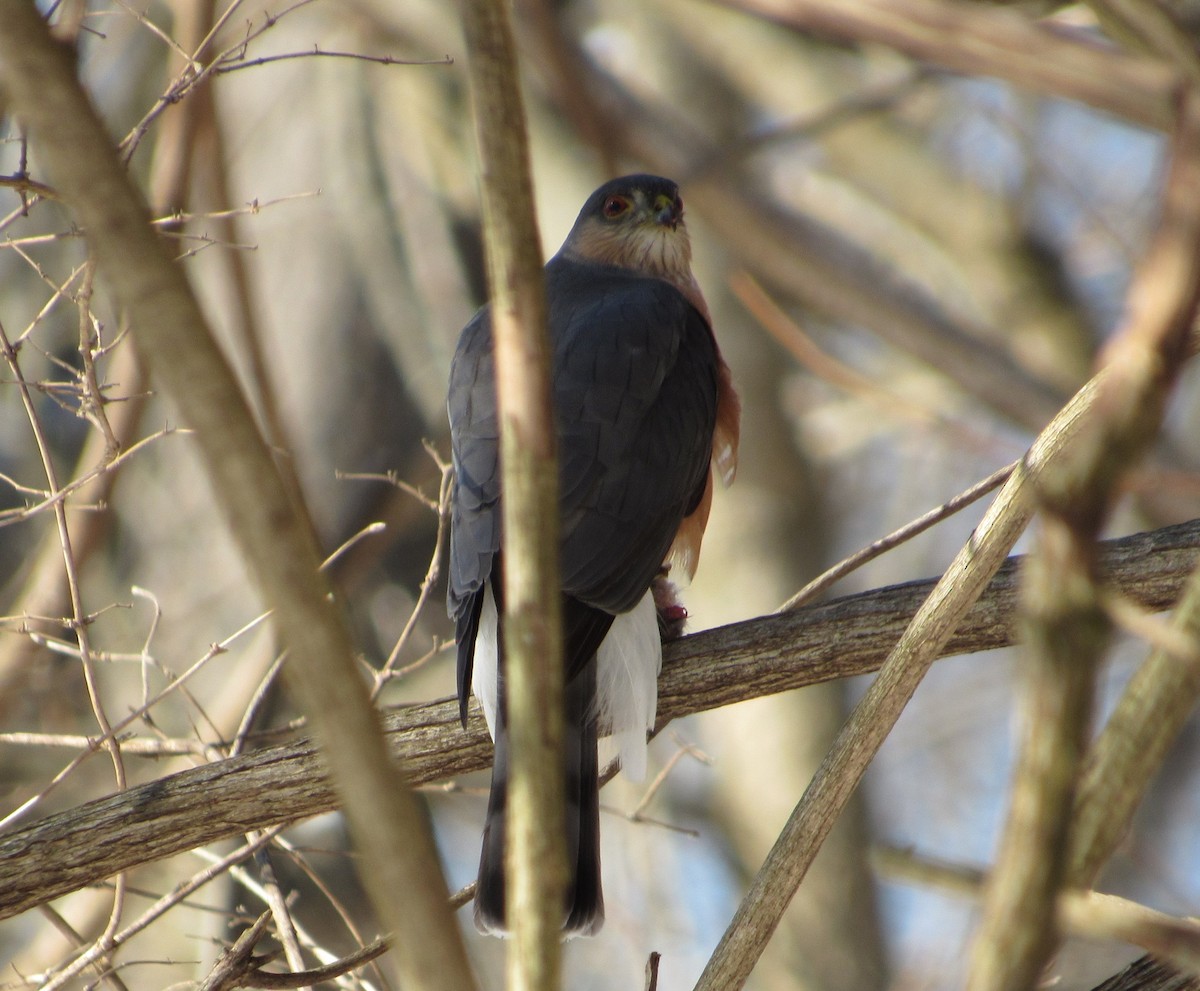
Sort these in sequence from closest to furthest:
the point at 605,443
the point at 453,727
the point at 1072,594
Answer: the point at 1072,594 < the point at 453,727 < the point at 605,443

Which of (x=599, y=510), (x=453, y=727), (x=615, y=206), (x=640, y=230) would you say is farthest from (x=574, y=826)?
(x=615, y=206)

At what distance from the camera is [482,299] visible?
924 cm

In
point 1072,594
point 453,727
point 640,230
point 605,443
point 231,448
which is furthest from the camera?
point 640,230

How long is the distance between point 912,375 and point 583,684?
782 cm

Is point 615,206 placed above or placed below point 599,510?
above

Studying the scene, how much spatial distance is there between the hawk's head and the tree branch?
6.85ft

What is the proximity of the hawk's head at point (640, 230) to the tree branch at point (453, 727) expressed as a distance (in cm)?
209

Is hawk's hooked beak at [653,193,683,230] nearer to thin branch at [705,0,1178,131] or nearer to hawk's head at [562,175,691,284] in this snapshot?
hawk's head at [562,175,691,284]

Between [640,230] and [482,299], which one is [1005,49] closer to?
[640,230]

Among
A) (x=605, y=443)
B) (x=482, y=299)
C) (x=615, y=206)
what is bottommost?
(x=605, y=443)

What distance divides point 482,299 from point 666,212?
4.35 metres

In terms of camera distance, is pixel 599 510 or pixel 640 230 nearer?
pixel 599 510

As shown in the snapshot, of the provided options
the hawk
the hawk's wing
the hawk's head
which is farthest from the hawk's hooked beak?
the hawk's wing

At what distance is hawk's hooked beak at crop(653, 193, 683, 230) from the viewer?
5027 mm
